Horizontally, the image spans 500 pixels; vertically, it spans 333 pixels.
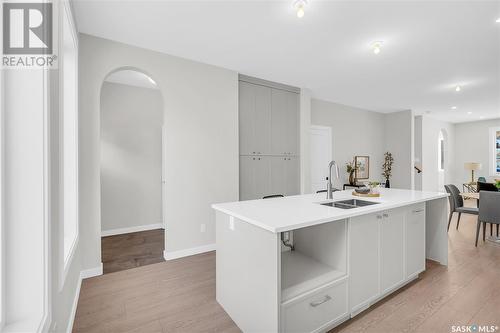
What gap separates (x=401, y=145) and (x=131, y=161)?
684 cm

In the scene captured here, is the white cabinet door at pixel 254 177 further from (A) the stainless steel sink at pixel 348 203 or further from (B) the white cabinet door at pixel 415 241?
(B) the white cabinet door at pixel 415 241

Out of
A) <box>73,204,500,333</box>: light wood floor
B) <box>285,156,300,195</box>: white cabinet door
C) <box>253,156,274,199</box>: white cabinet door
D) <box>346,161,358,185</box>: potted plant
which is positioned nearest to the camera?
<box>73,204,500,333</box>: light wood floor

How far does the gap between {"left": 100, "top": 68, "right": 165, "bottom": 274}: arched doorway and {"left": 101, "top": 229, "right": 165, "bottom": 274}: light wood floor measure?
2 centimetres

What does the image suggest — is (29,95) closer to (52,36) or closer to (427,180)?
(52,36)

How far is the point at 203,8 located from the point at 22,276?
236 cm

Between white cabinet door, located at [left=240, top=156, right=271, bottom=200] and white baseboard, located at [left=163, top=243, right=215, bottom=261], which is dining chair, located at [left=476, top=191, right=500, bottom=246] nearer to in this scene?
white cabinet door, located at [left=240, top=156, right=271, bottom=200]

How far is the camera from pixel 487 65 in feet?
11.4

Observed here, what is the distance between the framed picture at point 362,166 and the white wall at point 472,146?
14.8 feet

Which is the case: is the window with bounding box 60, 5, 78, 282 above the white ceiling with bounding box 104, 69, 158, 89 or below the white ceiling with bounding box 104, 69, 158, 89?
below

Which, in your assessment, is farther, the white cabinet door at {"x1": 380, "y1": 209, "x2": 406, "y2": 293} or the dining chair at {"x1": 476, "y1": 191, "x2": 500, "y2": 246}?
the dining chair at {"x1": 476, "y1": 191, "x2": 500, "y2": 246}

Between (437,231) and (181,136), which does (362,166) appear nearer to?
(437,231)

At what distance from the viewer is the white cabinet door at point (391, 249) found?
2.06 meters

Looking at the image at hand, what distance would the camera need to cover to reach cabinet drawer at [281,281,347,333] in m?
1.47

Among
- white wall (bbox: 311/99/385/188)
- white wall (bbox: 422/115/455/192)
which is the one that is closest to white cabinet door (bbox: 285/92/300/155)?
white wall (bbox: 311/99/385/188)
